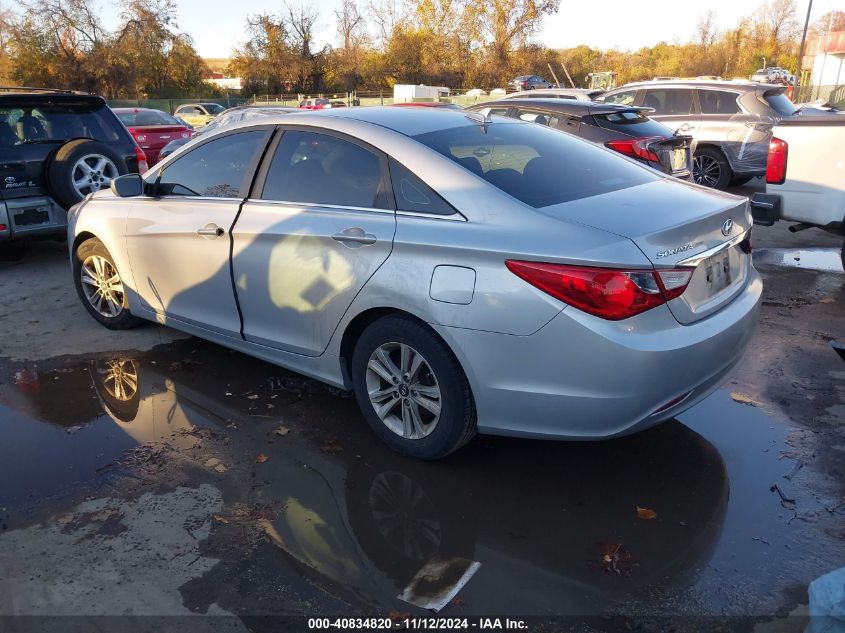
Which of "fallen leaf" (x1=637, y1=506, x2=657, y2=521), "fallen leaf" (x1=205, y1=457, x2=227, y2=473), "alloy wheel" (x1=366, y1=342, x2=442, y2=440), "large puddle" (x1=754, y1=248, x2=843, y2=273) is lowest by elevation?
"large puddle" (x1=754, y1=248, x2=843, y2=273)

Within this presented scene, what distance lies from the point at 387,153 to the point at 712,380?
191cm

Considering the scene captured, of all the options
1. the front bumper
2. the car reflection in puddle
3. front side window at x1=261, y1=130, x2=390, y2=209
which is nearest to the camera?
the car reflection in puddle

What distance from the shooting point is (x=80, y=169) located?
731 centimetres

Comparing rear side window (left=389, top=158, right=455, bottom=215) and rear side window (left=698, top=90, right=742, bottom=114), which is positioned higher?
rear side window (left=389, top=158, right=455, bottom=215)

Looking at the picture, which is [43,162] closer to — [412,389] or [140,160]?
[140,160]

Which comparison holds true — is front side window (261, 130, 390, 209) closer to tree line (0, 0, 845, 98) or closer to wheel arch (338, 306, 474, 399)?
wheel arch (338, 306, 474, 399)

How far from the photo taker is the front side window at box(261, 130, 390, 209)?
3.69 meters

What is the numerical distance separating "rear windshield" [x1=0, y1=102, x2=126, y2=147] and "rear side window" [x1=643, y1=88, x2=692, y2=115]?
8892mm

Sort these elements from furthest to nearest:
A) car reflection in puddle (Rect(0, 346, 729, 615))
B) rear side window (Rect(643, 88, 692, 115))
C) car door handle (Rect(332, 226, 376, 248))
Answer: rear side window (Rect(643, 88, 692, 115)), car door handle (Rect(332, 226, 376, 248)), car reflection in puddle (Rect(0, 346, 729, 615))

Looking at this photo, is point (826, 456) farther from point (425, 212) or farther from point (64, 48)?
point (64, 48)

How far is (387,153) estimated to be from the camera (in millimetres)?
3627

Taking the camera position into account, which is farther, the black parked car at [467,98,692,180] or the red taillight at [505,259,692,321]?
the black parked car at [467,98,692,180]

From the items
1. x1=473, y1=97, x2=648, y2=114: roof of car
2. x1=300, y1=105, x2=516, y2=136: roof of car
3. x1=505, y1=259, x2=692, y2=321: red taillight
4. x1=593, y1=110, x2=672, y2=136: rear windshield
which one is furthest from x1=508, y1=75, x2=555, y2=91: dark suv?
x1=505, y1=259, x2=692, y2=321: red taillight

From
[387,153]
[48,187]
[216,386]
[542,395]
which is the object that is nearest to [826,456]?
[542,395]
